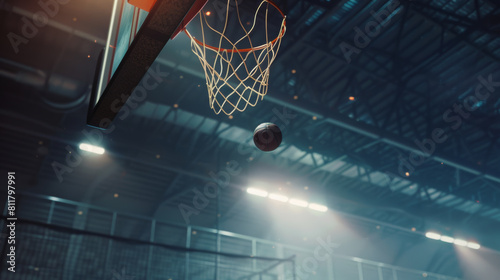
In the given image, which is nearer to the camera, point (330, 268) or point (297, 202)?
point (297, 202)

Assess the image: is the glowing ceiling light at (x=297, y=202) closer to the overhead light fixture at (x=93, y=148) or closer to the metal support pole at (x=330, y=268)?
the metal support pole at (x=330, y=268)

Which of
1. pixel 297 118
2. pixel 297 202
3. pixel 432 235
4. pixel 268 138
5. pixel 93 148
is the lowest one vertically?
pixel 268 138

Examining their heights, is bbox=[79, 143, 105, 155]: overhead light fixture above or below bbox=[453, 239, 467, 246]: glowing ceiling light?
above

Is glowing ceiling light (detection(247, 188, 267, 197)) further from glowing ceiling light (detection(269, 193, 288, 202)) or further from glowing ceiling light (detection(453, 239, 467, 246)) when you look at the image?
glowing ceiling light (detection(453, 239, 467, 246))

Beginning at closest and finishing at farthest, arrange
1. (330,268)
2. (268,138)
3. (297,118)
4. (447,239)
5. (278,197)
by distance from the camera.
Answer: (268,138)
(297,118)
(278,197)
(330,268)
(447,239)

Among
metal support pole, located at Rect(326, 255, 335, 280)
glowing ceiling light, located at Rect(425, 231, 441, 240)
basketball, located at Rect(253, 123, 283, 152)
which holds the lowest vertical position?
basketball, located at Rect(253, 123, 283, 152)

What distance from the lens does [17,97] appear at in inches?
414

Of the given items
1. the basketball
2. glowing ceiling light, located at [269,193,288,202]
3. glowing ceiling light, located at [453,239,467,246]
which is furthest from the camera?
glowing ceiling light, located at [453,239,467,246]

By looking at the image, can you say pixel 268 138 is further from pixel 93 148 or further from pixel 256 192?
pixel 256 192

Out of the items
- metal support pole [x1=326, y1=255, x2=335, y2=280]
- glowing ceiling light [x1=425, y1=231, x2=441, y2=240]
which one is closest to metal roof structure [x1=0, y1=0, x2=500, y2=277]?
glowing ceiling light [x1=425, y1=231, x2=441, y2=240]

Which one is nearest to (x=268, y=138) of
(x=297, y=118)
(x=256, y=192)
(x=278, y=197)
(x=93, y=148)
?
(x=297, y=118)

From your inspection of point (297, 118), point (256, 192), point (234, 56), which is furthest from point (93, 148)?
point (297, 118)

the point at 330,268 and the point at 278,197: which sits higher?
the point at 278,197

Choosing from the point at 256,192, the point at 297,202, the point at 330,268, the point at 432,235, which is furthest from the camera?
the point at 432,235
